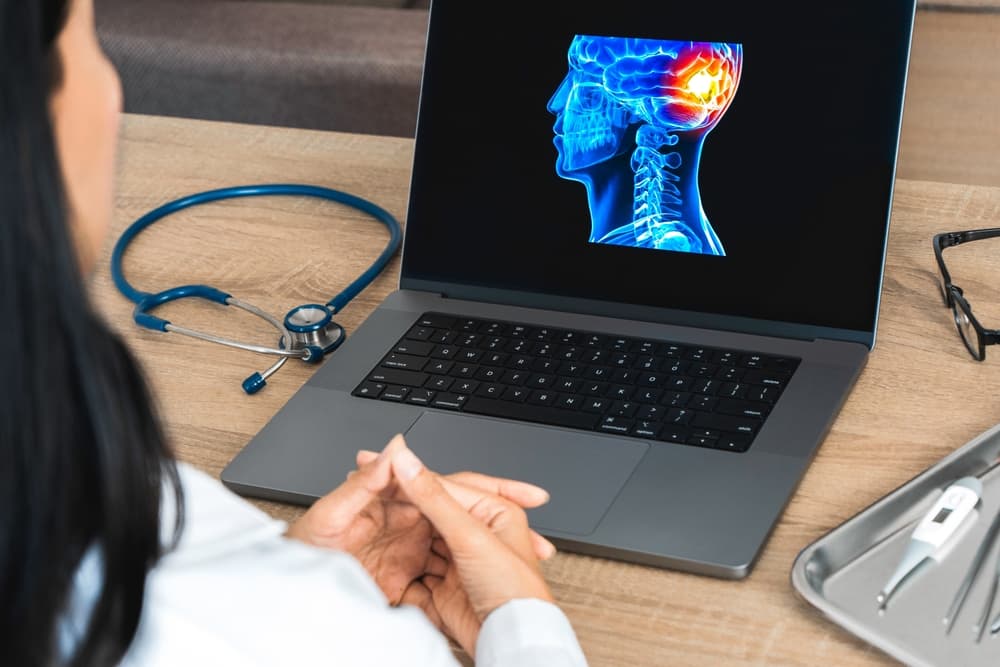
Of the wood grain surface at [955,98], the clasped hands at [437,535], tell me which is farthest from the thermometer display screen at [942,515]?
the wood grain surface at [955,98]

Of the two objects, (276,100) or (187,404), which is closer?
(187,404)

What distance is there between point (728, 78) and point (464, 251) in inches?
10.7

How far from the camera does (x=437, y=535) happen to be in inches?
30.1

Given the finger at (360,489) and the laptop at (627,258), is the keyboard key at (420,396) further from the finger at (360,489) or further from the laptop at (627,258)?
the finger at (360,489)

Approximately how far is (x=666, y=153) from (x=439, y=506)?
1.31 ft

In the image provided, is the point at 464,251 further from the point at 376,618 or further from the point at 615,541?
the point at 376,618

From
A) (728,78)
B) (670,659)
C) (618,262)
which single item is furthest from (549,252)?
(670,659)

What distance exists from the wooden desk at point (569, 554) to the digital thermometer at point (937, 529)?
50mm

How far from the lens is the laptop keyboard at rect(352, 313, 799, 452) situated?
85 cm

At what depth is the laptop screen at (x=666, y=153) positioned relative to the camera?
92 cm

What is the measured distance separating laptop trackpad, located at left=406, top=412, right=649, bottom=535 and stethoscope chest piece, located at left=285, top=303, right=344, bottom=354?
0.16m

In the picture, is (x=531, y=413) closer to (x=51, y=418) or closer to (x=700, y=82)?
(x=700, y=82)

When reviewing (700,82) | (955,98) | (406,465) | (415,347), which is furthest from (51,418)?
(955,98)

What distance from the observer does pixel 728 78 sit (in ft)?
3.12
